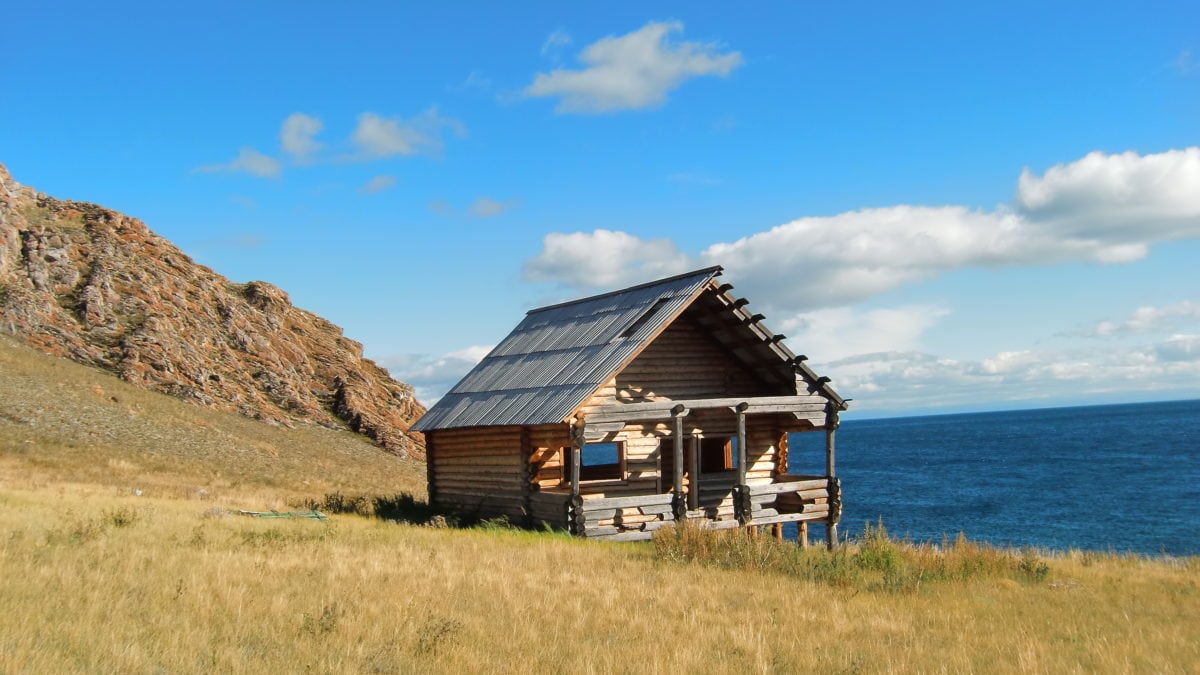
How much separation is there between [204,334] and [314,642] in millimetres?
58362

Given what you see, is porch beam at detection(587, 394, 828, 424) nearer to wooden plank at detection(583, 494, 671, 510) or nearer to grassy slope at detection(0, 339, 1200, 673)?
wooden plank at detection(583, 494, 671, 510)

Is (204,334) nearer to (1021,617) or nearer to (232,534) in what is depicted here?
(232,534)

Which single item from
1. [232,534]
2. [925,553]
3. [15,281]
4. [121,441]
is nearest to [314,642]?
[232,534]

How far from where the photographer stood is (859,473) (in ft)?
276

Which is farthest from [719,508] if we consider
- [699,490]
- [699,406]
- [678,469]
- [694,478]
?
[699,406]

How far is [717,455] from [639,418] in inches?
282

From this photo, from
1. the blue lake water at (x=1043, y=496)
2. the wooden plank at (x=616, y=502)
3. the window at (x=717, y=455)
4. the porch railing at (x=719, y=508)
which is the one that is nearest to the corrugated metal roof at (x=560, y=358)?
the wooden plank at (x=616, y=502)

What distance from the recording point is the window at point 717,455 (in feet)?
84.4

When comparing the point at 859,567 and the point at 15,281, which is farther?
the point at 15,281

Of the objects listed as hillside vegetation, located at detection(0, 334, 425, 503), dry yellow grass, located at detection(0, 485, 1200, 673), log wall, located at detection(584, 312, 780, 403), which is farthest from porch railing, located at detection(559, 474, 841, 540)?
hillside vegetation, located at detection(0, 334, 425, 503)

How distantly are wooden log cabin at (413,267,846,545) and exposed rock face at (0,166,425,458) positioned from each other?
36.1m

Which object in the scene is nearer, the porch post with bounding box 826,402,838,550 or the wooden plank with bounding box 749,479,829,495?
the wooden plank with bounding box 749,479,829,495

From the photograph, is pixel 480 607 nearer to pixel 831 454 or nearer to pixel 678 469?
pixel 678 469

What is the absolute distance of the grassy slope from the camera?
877 cm
